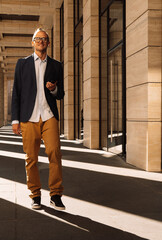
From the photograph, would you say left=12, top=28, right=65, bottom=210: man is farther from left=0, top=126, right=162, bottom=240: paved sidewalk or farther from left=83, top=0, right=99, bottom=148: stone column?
left=83, top=0, right=99, bottom=148: stone column

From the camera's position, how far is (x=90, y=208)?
3916 mm

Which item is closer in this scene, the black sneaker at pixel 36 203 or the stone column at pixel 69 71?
the black sneaker at pixel 36 203

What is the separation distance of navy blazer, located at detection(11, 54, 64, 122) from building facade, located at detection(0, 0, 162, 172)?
295 centimetres

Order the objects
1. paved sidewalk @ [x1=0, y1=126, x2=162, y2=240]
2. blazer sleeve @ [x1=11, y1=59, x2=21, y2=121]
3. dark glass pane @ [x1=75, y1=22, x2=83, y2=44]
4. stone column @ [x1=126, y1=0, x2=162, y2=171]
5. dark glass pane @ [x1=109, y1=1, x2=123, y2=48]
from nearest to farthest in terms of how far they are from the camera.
→ paved sidewalk @ [x1=0, y1=126, x2=162, y2=240] < blazer sleeve @ [x1=11, y1=59, x2=21, y2=121] < stone column @ [x1=126, y1=0, x2=162, y2=171] < dark glass pane @ [x1=109, y1=1, x2=123, y2=48] < dark glass pane @ [x1=75, y1=22, x2=83, y2=44]

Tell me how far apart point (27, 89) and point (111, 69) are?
252 inches

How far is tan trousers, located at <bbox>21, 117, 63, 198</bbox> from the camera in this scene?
382cm

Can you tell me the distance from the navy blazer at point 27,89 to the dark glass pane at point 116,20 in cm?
516

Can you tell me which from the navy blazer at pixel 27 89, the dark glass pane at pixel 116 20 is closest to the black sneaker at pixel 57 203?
the navy blazer at pixel 27 89

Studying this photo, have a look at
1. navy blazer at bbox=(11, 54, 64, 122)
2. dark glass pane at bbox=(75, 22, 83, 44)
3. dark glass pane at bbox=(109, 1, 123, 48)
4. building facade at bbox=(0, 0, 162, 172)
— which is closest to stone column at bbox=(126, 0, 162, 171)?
building facade at bbox=(0, 0, 162, 172)

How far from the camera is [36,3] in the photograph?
19297 mm

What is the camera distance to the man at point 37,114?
12.5 feet

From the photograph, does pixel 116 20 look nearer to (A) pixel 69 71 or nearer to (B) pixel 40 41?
(A) pixel 69 71

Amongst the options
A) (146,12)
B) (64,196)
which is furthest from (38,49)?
(146,12)

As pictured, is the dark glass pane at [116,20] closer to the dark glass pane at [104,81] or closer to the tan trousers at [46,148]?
the dark glass pane at [104,81]
